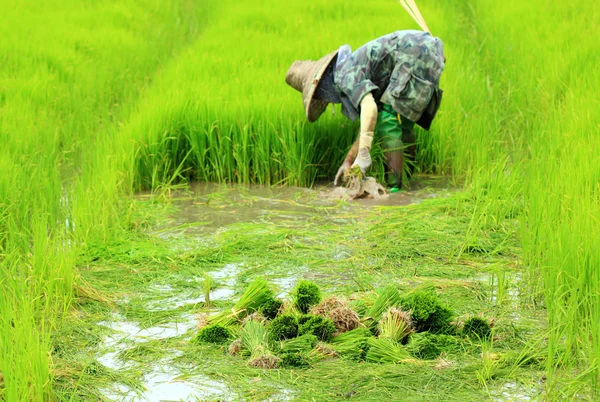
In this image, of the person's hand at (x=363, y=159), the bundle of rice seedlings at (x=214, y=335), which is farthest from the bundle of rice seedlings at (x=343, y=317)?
the person's hand at (x=363, y=159)

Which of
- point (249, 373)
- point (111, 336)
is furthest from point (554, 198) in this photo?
point (111, 336)

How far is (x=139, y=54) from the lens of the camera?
7242 mm

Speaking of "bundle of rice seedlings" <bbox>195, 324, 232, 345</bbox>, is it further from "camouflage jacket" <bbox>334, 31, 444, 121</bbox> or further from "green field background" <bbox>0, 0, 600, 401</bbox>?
"camouflage jacket" <bbox>334, 31, 444, 121</bbox>

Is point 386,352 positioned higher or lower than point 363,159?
lower

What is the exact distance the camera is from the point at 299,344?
97.3 inches

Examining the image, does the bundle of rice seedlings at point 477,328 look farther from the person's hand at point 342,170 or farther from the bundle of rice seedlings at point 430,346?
the person's hand at point 342,170

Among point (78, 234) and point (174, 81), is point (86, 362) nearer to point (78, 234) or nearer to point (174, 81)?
point (78, 234)

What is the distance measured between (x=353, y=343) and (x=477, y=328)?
0.39 meters

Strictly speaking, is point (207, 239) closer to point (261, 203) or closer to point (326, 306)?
point (261, 203)

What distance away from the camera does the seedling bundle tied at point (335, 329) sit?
8.00 feet

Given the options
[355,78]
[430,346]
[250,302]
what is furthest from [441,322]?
[355,78]

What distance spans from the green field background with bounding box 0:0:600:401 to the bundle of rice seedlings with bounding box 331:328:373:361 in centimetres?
53

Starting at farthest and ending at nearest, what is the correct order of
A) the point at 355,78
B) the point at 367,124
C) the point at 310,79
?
the point at 310,79, the point at 355,78, the point at 367,124

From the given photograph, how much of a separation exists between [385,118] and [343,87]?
32 cm
